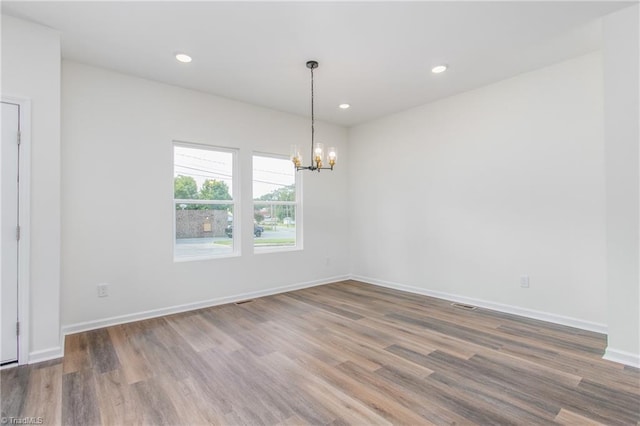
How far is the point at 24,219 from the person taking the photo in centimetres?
262

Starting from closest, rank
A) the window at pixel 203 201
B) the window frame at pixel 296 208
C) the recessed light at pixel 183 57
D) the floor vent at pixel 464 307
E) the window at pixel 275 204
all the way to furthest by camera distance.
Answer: the recessed light at pixel 183 57, the floor vent at pixel 464 307, the window at pixel 203 201, the window at pixel 275 204, the window frame at pixel 296 208

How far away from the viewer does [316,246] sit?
214 inches

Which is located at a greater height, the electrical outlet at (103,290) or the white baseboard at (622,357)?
the electrical outlet at (103,290)

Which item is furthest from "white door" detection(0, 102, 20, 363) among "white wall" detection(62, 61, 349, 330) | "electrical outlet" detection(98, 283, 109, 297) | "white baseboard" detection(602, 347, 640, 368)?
"white baseboard" detection(602, 347, 640, 368)

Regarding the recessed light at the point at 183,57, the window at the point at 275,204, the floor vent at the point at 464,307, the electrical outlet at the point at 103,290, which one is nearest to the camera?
the recessed light at the point at 183,57

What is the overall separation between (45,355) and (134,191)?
1.77 metres

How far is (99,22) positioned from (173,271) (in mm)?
2667

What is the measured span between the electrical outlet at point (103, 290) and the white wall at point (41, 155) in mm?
693

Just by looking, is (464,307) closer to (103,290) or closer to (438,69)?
(438,69)

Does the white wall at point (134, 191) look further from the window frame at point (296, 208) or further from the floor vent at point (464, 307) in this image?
the floor vent at point (464, 307)

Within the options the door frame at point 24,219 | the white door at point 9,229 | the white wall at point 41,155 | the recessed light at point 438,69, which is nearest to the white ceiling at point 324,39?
the recessed light at point 438,69

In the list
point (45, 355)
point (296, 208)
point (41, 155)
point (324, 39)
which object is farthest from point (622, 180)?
point (45, 355)


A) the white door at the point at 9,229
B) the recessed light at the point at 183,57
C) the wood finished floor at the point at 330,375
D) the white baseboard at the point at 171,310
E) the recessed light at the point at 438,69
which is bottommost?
the wood finished floor at the point at 330,375

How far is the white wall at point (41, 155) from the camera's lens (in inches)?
103
